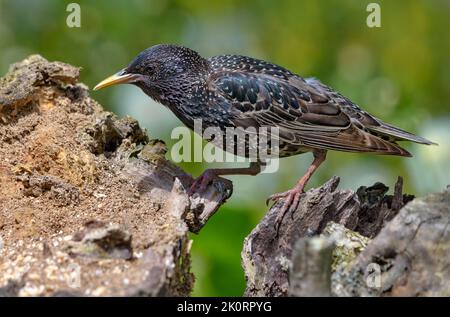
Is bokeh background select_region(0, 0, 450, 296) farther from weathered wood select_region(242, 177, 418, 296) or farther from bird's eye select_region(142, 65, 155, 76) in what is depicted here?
weathered wood select_region(242, 177, 418, 296)

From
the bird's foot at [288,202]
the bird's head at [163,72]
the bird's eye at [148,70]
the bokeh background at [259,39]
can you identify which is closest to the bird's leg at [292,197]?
the bird's foot at [288,202]

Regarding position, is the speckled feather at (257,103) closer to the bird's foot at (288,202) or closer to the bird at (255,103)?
the bird at (255,103)

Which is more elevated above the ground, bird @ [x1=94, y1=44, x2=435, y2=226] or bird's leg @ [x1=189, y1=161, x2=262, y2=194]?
bird @ [x1=94, y1=44, x2=435, y2=226]

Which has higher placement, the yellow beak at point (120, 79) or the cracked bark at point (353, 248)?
the yellow beak at point (120, 79)

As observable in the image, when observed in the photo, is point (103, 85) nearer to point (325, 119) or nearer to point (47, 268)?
point (325, 119)

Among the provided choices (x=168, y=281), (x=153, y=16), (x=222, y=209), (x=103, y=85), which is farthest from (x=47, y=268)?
(x=153, y=16)

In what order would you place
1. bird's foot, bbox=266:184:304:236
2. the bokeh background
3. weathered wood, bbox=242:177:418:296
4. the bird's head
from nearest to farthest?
1. weathered wood, bbox=242:177:418:296
2. bird's foot, bbox=266:184:304:236
3. the bird's head
4. the bokeh background

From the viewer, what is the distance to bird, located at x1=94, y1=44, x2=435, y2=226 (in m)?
5.68

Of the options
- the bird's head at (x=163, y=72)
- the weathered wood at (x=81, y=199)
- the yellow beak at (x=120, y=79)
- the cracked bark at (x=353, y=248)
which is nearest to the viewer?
the cracked bark at (x=353, y=248)

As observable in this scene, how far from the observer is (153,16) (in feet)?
26.8

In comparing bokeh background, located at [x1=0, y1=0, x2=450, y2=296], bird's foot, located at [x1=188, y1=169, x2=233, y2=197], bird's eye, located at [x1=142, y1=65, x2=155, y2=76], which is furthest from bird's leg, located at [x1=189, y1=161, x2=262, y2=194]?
bokeh background, located at [x1=0, y1=0, x2=450, y2=296]

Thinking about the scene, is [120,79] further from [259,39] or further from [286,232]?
[259,39]

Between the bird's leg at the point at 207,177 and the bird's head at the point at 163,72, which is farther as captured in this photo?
the bird's head at the point at 163,72

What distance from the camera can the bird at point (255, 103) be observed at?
5.68 meters
